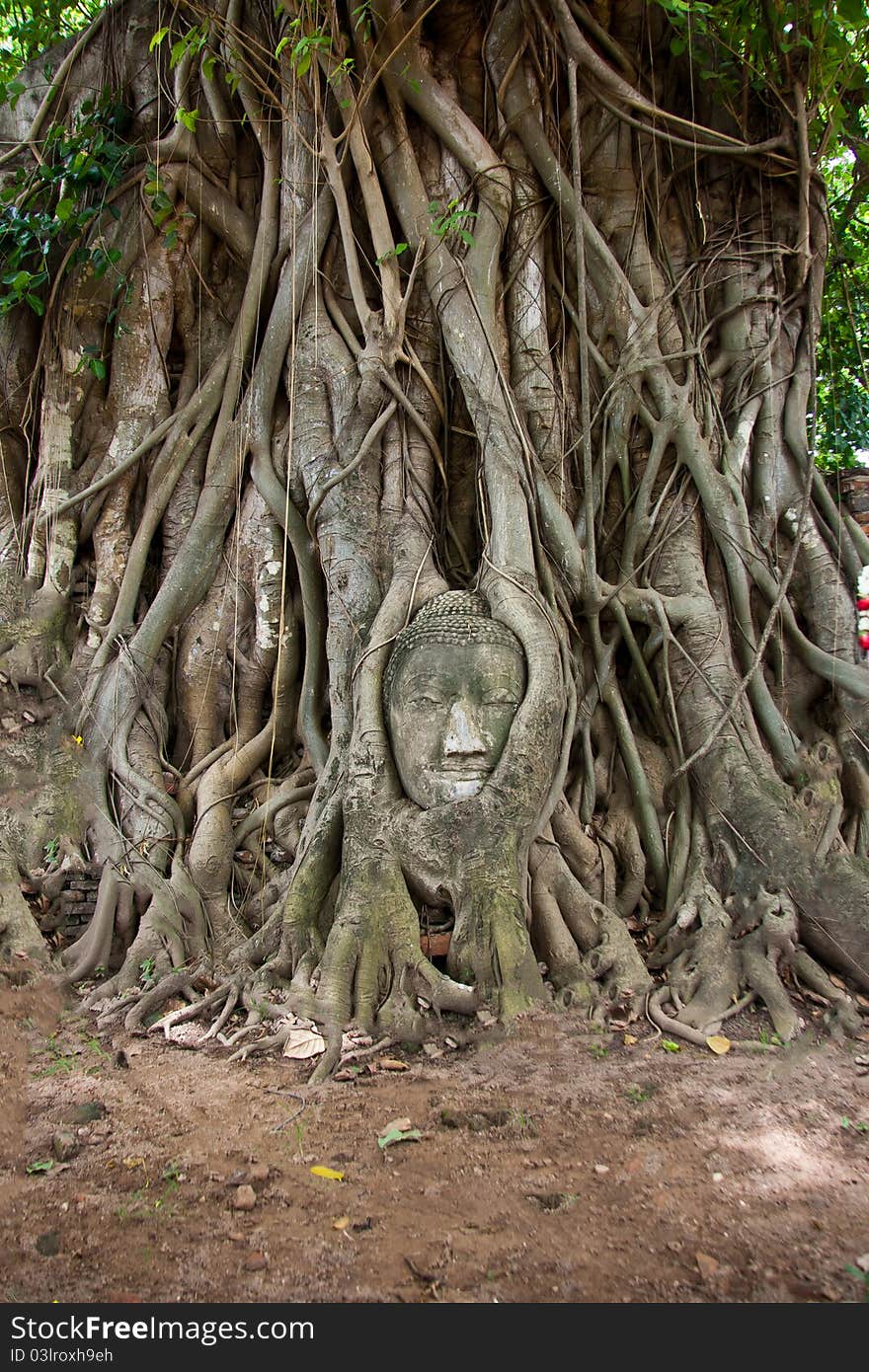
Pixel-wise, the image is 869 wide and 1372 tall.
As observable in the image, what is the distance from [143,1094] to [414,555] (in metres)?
2.25

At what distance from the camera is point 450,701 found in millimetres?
2992

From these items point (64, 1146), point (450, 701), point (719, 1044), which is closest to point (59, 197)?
point (450, 701)

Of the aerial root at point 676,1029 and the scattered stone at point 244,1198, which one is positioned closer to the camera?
the scattered stone at point 244,1198

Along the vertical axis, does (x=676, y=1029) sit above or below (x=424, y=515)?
below

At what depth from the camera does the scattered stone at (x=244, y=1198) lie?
1.73 meters

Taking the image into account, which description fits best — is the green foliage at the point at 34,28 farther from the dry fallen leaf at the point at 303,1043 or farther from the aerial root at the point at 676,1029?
the aerial root at the point at 676,1029

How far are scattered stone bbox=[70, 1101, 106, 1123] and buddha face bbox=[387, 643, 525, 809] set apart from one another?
52.0 inches

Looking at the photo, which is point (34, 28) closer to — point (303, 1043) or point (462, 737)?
point (462, 737)

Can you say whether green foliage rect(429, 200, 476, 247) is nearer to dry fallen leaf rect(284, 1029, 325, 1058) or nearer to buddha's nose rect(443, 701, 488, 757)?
buddha's nose rect(443, 701, 488, 757)

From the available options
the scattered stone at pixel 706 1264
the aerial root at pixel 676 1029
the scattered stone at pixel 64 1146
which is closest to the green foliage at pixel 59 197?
the scattered stone at pixel 64 1146

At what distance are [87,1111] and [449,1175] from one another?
982 millimetres

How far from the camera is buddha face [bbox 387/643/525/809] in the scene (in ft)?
9.52

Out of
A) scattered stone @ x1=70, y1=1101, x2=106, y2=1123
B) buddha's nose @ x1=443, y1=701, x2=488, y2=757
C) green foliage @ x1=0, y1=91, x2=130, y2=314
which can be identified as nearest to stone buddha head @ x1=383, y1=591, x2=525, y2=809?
buddha's nose @ x1=443, y1=701, x2=488, y2=757

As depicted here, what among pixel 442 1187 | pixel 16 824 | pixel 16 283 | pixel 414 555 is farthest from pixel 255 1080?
pixel 16 283
